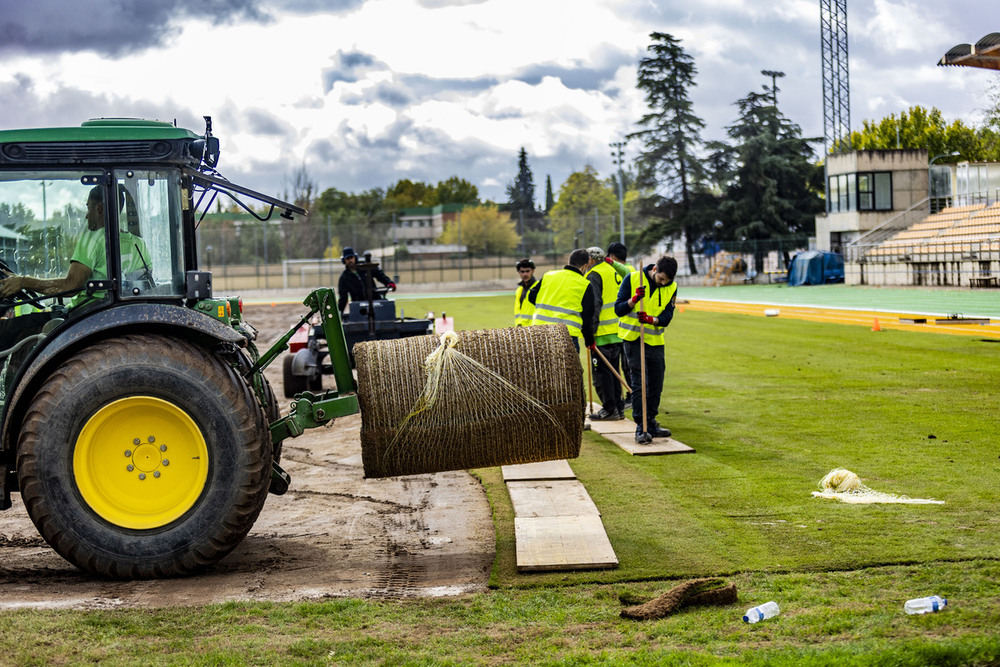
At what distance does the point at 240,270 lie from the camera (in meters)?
66.1

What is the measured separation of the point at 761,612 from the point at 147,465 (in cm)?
349

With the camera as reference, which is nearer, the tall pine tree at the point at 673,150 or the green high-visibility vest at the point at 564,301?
the green high-visibility vest at the point at 564,301

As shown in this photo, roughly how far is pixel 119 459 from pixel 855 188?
57.1m

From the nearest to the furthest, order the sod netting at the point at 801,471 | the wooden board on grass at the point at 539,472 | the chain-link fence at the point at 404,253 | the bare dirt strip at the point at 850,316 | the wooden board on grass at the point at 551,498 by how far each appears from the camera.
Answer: the sod netting at the point at 801,471 < the wooden board on grass at the point at 551,498 < the wooden board on grass at the point at 539,472 < the bare dirt strip at the point at 850,316 < the chain-link fence at the point at 404,253

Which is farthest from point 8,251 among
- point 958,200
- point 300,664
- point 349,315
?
point 958,200

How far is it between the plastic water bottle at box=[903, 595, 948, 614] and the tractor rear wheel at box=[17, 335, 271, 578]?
353cm

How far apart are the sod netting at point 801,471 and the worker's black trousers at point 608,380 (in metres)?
0.64

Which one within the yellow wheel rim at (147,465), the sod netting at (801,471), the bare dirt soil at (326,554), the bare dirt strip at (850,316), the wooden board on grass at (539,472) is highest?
the yellow wheel rim at (147,465)

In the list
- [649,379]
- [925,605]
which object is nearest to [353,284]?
[649,379]

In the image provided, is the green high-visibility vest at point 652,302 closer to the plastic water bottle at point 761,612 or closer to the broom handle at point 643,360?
the broom handle at point 643,360

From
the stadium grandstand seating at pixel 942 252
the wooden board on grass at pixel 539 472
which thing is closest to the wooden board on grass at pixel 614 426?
the wooden board on grass at pixel 539 472

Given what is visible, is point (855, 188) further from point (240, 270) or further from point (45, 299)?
point (45, 299)

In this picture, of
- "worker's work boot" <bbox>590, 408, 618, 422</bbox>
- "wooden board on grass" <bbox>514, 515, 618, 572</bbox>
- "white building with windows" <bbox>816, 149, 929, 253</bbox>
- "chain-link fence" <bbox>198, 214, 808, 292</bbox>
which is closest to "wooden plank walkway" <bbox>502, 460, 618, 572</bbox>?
"wooden board on grass" <bbox>514, 515, 618, 572</bbox>

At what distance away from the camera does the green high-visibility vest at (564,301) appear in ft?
36.5
